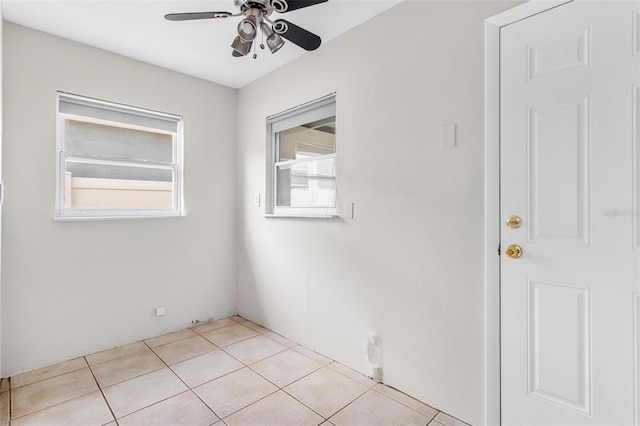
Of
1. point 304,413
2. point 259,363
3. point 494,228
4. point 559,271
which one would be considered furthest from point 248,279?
point 559,271

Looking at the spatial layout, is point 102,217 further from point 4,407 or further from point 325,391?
point 325,391

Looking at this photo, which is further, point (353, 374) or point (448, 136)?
point (353, 374)

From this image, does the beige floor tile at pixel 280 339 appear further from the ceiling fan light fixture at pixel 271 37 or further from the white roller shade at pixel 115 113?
the ceiling fan light fixture at pixel 271 37

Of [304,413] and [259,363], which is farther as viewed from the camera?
[259,363]

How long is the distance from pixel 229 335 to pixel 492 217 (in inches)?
95.7

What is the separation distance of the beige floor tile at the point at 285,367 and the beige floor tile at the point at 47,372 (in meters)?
1.32

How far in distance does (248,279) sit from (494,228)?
96.3 inches

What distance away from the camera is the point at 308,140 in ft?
9.12

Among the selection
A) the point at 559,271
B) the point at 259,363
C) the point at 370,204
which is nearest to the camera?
the point at 559,271

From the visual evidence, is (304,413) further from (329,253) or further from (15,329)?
(15,329)

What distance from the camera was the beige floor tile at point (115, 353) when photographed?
244 centimetres

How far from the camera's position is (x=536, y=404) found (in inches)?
58.2

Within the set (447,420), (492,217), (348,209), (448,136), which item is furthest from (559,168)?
(447,420)

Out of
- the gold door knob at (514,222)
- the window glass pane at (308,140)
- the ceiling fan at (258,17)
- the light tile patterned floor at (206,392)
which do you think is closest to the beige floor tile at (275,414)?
the light tile patterned floor at (206,392)
